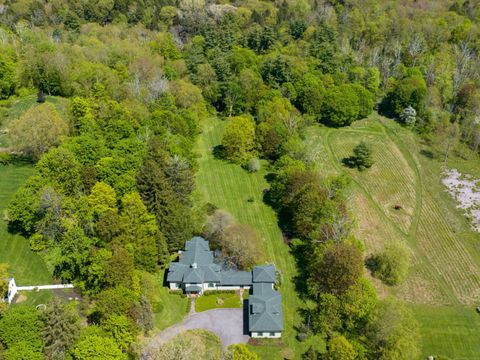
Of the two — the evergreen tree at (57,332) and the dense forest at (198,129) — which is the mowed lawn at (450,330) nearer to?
the dense forest at (198,129)

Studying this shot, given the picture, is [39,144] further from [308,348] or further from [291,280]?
[308,348]

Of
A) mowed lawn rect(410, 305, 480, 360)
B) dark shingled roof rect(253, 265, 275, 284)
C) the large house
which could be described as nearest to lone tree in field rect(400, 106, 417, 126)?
mowed lawn rect(410, 305, 480, 360)

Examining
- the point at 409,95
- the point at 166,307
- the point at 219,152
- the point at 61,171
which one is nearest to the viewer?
the point at 166,307

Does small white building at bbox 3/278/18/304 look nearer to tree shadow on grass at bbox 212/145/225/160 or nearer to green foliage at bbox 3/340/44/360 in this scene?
green foliage at bbox 3/340/44/360

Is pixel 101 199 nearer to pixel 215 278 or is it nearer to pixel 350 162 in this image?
pixel 215 278

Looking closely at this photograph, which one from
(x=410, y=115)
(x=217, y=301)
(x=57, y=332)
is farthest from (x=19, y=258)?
(x=410, y=115)
